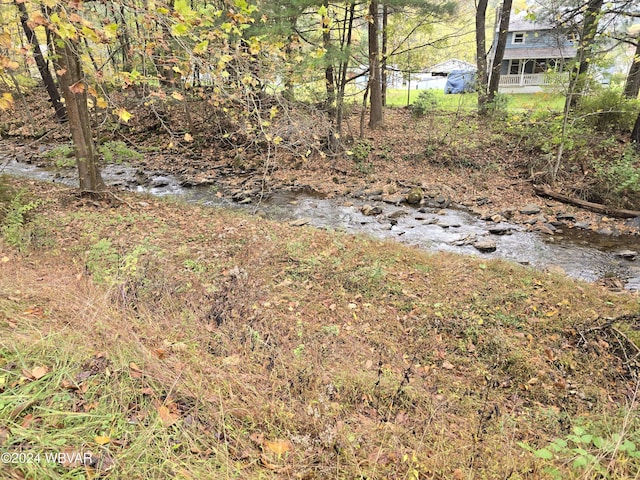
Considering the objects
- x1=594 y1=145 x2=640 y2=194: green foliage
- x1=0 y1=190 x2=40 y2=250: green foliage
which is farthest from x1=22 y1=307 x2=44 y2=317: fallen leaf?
x1=594 y1=145 x2=640 y2=194: green foliage

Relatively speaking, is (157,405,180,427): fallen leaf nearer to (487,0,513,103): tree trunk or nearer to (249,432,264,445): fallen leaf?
(249,432,264,445): fallen leaf

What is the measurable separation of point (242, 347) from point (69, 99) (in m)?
7.26

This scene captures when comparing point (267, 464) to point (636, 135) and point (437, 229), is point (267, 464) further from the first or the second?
point (636, 135)

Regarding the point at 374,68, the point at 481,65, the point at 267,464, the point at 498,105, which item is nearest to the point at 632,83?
the point at 498,105

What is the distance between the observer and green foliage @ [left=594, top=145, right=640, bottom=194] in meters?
9.83

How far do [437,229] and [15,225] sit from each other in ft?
28.9

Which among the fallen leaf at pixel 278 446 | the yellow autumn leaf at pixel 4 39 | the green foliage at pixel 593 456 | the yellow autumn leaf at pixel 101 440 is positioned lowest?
the fallen leaf at pixel 278 446

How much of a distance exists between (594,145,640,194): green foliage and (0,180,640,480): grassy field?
594 centimetres

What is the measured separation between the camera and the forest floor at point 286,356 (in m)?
2.21

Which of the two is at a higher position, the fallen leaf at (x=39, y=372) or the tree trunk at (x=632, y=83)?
the tree trunk at (x=632, y=83)

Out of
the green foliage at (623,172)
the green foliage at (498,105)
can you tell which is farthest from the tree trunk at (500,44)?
the green foliage at (623,172)

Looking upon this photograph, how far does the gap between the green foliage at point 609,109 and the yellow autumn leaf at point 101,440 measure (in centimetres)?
1437

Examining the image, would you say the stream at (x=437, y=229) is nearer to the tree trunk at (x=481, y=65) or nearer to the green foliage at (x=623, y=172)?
the green foliage at (x=623, y=172)

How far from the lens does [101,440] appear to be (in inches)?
81.4
